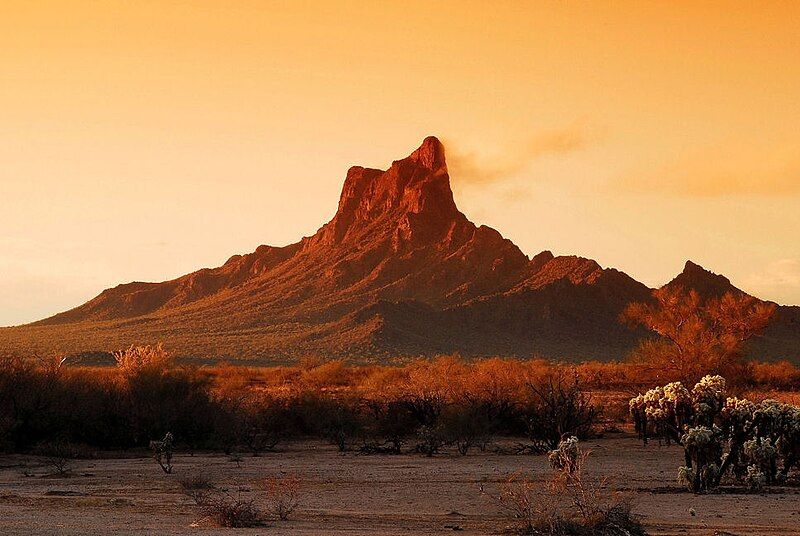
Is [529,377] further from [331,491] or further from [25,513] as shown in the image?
[25,513]

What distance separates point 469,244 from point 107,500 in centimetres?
11820

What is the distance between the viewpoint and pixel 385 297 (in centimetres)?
11850

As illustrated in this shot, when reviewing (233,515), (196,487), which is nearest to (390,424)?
(196,487)

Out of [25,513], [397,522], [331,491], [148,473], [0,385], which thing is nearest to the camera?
[397,522]

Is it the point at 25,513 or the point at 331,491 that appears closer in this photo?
the point at 25,513

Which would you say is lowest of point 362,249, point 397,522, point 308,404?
point 397,522

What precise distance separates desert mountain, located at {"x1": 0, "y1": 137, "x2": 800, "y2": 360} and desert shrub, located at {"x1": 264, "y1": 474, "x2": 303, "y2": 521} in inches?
2984

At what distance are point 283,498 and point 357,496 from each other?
1.23 meters

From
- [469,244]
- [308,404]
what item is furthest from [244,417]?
[469,244]

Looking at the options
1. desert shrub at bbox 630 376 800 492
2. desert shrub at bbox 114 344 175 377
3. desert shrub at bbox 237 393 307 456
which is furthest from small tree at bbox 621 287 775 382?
desert shrub at bbox 630 376 800 492

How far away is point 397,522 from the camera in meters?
14.2

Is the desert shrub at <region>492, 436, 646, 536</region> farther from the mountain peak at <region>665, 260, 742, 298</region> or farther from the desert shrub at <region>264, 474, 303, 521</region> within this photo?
the mountain peak at <region>665, 260, 742, 298</region>

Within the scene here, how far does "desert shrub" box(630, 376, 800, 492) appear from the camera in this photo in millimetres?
17359

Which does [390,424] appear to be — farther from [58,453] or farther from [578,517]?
[578,517]
